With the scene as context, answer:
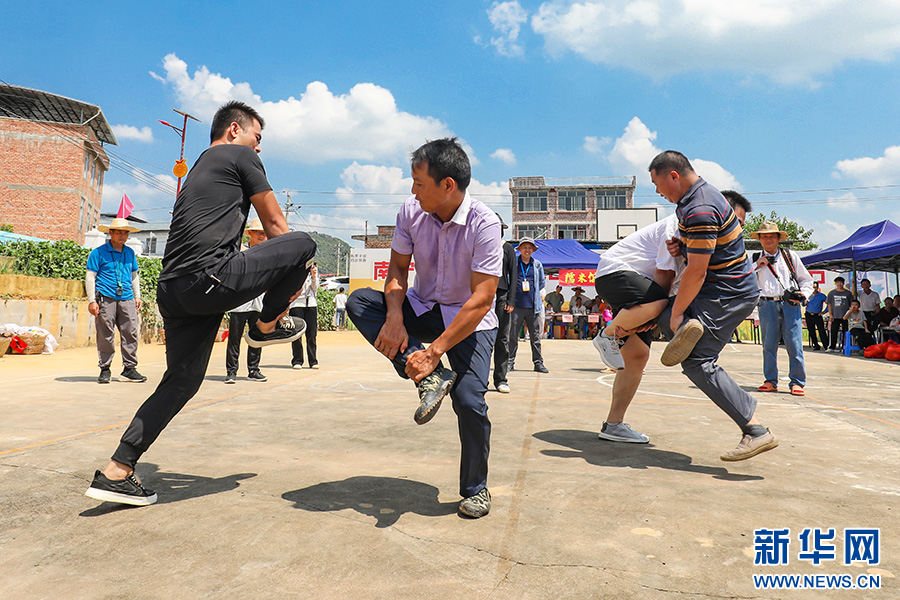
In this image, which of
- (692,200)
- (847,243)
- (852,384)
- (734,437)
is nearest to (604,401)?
(734,437)

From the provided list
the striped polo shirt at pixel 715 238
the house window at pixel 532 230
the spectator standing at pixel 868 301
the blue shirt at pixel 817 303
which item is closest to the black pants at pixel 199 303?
the striped polo shirt at pixel 715 238

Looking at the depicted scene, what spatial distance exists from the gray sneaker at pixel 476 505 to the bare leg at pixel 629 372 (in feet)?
5.64

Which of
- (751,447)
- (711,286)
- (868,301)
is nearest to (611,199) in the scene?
(868,301)

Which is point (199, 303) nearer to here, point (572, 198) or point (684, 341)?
point (684, 341)

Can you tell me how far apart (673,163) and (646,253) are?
576mm

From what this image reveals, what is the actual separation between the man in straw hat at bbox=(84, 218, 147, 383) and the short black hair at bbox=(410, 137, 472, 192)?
525 cm

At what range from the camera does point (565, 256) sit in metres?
20.6

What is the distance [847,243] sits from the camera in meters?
14.2

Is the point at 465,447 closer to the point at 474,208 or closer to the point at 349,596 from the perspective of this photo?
the point at 349,596

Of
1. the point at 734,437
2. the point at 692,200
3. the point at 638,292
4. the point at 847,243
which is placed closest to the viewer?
the point at 692,200

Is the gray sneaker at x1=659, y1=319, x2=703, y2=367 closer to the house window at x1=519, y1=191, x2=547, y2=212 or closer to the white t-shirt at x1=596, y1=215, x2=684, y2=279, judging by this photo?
the white t-shirt at x1=596, y1=215, x2=684, y2=279

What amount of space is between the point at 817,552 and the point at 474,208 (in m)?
1.80

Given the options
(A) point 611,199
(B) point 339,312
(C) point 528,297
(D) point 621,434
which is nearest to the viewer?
(D) point 621,434

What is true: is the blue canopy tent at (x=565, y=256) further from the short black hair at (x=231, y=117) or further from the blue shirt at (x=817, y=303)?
the short black hair at (x=231, y=117)
